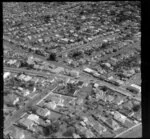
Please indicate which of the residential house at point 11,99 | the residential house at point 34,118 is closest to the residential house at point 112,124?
the residential house at point 34,118

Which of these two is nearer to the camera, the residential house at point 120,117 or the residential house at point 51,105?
the residential house at point 120,117

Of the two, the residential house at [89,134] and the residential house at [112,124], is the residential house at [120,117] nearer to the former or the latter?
the residential house at [112,124]

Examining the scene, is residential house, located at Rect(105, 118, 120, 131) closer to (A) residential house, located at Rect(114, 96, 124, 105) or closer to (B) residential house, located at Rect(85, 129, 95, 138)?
(B) residential house, located at Rect(85, 129, 95, 138)

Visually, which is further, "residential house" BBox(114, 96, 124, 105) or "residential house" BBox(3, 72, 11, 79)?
"residential house" BBox(3, 72, 11, 79)

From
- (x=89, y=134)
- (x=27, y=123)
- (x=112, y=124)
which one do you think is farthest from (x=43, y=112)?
(x=112, y=124)

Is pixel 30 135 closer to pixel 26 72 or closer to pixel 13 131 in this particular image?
pixel 13 131

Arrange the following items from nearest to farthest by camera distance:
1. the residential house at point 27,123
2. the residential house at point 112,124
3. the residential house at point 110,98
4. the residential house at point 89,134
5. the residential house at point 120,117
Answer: the residential house at point 89,134, the residential house at point 112,124, the residential house at point 27,123, the residential house at point 120,117, the residential house at point 110,98

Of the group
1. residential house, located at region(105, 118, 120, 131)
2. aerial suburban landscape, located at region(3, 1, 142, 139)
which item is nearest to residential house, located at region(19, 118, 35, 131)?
aerial suburban landscape, located at region(3, 1, 142, 139)

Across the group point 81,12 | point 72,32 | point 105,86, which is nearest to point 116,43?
point 72,32
